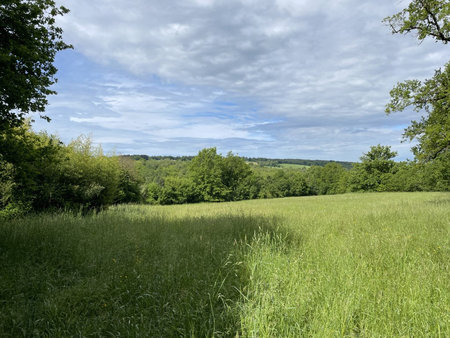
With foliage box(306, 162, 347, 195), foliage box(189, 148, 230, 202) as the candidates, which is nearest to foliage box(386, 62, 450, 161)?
foliage box(189, 148, 230, 202)

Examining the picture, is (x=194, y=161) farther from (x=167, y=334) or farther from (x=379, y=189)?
(x=167, y=334)

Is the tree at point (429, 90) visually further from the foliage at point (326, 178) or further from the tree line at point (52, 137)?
the foliage at point (326, 178)

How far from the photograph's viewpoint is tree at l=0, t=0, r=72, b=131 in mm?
6027

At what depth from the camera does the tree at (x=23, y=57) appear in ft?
19.8

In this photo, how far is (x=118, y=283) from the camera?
4.00 m

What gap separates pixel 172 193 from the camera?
5219 cm

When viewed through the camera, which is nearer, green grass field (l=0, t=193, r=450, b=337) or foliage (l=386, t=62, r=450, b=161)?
green grass field (l=0, t=193, r=450, b=337)

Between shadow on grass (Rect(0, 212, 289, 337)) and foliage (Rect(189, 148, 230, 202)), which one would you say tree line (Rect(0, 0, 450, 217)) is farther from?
foliage (Rect(189, 148, 230, 202))

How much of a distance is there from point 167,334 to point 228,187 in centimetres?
6075

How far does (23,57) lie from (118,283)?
6.73 metres

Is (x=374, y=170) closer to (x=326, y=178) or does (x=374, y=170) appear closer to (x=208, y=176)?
(x=326, y=178)

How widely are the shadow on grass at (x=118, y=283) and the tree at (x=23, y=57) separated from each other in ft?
11.8

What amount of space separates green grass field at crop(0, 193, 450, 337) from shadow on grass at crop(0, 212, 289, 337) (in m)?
0.02

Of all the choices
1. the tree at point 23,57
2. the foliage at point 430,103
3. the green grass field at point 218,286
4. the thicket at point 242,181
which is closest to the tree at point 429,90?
the foliage at point 430,103
